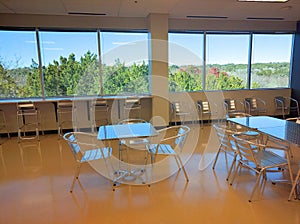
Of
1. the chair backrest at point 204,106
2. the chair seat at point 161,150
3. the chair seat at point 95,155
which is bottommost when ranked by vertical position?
the chair seat at point 95,155

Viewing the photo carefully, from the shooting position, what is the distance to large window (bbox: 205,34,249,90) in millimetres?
6129

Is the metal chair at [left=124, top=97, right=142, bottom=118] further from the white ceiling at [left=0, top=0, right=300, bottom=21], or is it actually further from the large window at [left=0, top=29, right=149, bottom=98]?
the white ceiling at [left=0, top=0, right=300, bottom=21]

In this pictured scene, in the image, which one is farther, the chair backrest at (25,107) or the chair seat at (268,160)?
the chair backrest at (25,107)

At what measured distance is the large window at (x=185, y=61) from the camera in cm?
585

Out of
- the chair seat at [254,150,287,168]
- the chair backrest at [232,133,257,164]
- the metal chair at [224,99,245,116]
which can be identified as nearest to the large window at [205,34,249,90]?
the metal chair at [224,99,245,116]

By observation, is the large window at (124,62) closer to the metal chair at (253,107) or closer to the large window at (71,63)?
the large window at (71,63)

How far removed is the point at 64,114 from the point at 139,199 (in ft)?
12.1

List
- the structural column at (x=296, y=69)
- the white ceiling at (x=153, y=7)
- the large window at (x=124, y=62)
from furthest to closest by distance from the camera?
the structural column at (x=296, y=69), the large window at (x=124, y=62), the white ceiling at (x=153, y=7)

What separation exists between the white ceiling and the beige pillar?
282 millimetres

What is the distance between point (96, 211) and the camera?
7.60 feet

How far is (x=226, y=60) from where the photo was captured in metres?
6.24

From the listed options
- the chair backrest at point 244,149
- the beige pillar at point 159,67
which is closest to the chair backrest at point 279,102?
the beige pillar at point 159,67

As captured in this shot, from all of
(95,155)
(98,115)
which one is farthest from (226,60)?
(95,155)

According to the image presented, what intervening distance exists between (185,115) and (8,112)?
13.8 ft
